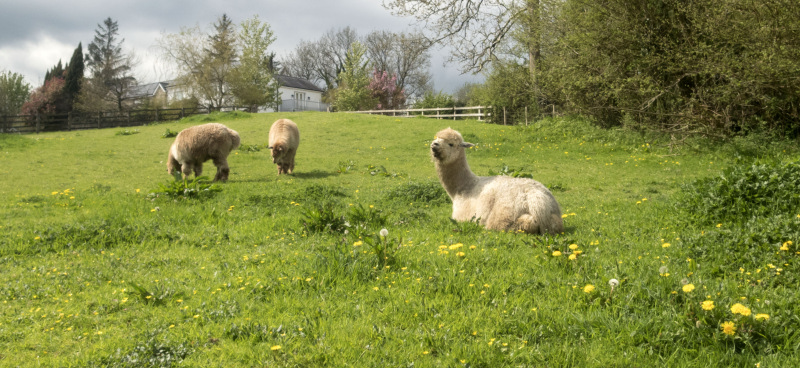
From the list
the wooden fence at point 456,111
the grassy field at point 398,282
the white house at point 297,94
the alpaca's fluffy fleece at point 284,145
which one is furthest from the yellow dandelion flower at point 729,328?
the white house at point 297,94

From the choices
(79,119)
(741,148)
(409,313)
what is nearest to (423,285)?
(409,313)

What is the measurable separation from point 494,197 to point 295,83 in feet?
224

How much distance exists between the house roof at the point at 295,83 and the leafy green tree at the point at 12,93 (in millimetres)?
29806

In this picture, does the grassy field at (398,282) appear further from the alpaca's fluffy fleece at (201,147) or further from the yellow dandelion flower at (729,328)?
the alpaca's fluffy fleece at (201,147)

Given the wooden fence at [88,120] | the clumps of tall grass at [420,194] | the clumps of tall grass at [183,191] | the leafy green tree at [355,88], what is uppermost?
the leafy green tree at [355,88]

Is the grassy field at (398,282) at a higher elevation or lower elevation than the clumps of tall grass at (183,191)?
lower

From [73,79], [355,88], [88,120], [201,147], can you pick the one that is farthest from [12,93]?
[201,147]

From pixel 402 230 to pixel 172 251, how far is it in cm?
310

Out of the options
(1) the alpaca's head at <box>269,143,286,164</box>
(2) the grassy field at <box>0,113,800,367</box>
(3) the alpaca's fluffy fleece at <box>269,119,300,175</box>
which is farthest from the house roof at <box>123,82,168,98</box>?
(2) the grassy field at <box>0,113,800,367</box>

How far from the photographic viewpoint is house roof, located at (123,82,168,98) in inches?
2229

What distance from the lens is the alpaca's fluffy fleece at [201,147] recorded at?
12492 millimetres

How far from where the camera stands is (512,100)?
105ft

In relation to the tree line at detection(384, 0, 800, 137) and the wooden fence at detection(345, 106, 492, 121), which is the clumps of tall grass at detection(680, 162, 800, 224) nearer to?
the tree line at detection(384, 0, 800, 137)

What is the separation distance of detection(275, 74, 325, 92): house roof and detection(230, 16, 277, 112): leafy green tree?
16.9 ft
